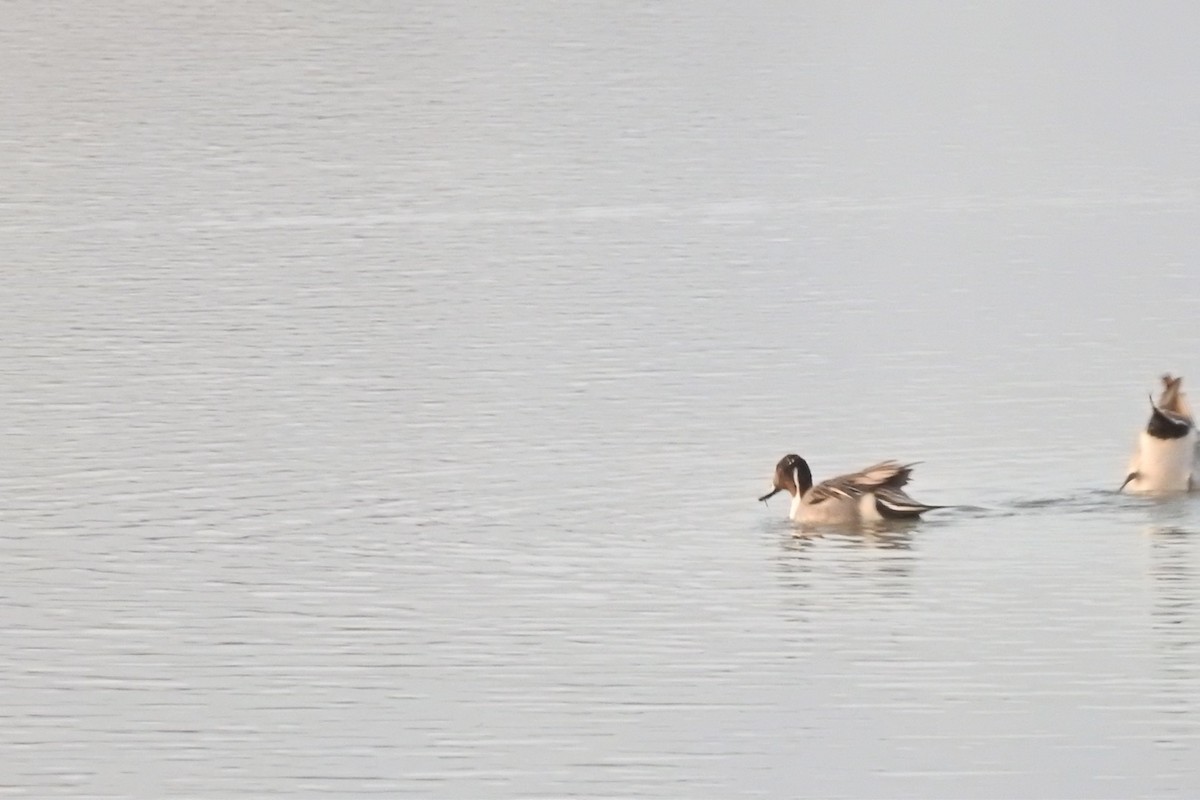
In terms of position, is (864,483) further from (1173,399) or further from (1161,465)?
(1173,399)

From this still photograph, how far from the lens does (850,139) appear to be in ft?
106

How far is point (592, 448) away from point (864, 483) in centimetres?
209

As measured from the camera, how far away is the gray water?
1059cm

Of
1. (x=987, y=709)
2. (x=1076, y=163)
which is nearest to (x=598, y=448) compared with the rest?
(x=987, y=709)

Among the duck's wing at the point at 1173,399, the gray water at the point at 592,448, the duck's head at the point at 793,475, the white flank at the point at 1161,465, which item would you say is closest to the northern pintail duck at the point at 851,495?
the duck's head at the point at 793,475

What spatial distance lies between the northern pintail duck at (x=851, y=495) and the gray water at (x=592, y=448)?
0.60ft

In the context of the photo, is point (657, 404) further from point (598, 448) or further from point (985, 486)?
point (985, 486)

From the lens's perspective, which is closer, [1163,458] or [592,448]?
[1163,458]

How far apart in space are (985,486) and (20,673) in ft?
16.0

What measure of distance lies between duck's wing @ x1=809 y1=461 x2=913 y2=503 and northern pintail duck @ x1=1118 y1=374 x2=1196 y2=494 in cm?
103

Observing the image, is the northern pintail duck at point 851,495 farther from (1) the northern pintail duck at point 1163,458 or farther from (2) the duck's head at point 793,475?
(1) the northern pintail duck at point 1163,458

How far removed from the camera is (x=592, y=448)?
15922 millimetres

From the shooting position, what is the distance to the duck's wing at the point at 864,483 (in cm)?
1412

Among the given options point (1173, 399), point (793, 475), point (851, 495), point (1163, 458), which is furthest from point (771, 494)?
point (1173, 399)
